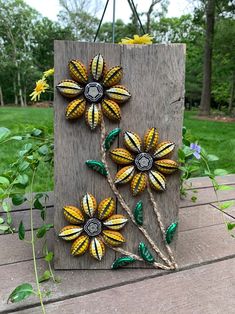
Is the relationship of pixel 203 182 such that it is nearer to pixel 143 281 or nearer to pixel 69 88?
pixel 143 281

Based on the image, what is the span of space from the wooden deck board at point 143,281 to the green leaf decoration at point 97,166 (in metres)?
0.26

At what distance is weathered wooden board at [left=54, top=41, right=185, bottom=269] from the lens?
2.47 ft

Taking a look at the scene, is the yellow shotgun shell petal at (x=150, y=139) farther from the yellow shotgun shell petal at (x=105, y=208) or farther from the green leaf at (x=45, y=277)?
the green leaf at (x=45, y=277)

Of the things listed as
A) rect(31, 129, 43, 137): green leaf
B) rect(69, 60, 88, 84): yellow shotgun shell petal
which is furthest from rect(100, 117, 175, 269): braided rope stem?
rect(31, 129, 43, 137): green leaf

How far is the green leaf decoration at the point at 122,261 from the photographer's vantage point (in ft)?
2.67

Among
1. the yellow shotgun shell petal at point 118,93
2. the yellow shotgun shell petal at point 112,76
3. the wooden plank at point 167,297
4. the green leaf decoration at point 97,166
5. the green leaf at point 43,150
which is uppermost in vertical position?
the yellow shotgun shell petal at point 112,76

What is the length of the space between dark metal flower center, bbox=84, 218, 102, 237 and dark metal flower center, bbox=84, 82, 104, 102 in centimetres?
30

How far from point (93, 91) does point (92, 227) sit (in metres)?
0.34

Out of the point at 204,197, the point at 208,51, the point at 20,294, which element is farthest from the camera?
the point at 208,51

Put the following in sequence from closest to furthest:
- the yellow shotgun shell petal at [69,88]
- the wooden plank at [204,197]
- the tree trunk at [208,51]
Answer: the yellow shotgun shell petal at [69,88], the wooden plank at [204,197], the tree trunk at [208,51]

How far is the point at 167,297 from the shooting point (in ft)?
2.30

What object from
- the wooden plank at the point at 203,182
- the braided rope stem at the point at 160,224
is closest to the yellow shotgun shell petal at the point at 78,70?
the braided rope stem at the point at 160,224

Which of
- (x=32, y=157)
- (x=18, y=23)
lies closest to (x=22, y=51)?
(x=18, y=23)

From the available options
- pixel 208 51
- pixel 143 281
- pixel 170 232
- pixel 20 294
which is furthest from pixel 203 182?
pixel 208 51
